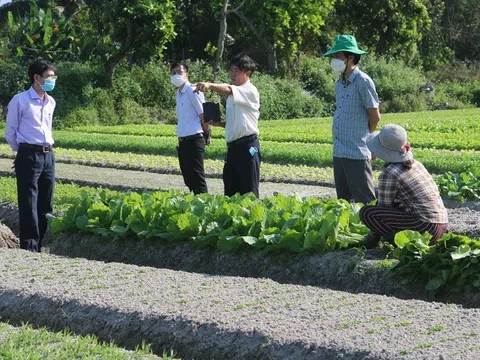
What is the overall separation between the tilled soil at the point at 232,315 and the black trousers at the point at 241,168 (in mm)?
2326

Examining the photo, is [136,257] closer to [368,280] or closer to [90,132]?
[368,280]

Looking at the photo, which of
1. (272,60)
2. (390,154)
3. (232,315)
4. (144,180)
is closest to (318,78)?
(272,60)

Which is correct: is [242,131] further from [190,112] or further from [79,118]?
[79,118]

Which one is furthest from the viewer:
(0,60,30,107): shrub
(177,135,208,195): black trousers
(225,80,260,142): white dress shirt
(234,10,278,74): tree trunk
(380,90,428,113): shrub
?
(380,90,428,113): shrub

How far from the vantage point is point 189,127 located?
11180 mm

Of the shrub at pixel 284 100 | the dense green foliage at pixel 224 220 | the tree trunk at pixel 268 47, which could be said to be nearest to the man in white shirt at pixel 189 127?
the dense green foliage at pixel 224 220

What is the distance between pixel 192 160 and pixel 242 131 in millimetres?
1597

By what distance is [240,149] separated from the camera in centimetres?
980

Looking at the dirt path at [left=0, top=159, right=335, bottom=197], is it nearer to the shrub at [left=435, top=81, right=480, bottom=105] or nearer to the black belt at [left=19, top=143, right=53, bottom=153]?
the black belt at [left=19, top=143, right=53, bottom=153]

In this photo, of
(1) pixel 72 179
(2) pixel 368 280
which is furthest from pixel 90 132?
(2) pixel 368 280

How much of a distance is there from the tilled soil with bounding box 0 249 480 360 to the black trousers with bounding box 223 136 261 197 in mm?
2326

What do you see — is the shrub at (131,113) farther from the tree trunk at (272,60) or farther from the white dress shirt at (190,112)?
the white dress shirt at (190,112)

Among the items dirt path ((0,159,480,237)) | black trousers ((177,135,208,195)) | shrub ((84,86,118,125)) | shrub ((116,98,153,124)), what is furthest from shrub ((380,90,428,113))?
black trousers ((177,135,208,195))

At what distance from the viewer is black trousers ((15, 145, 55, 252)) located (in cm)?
977
